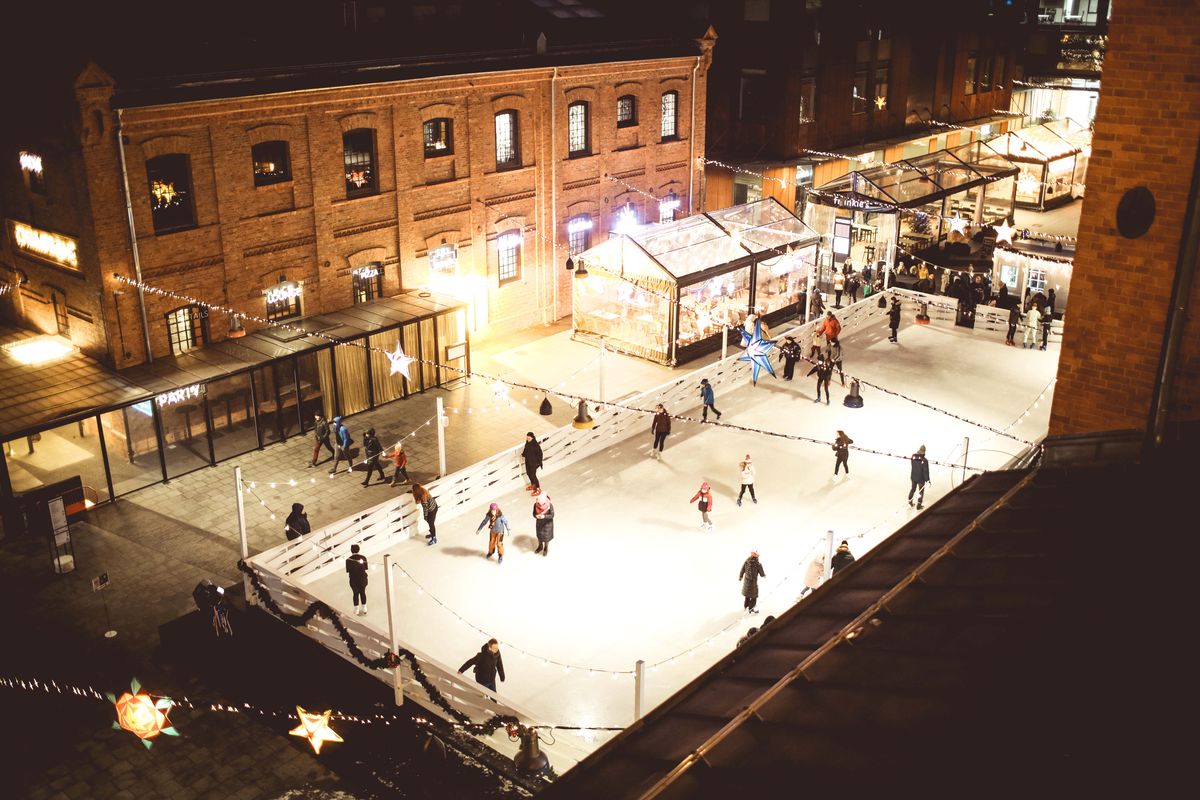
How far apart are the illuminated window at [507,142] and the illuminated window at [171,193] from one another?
9748 millimetres

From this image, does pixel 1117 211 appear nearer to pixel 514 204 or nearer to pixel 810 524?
pixel 810 524

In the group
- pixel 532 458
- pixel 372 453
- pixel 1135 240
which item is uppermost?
pixel 1135 240

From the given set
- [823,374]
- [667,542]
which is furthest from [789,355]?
[667,542]

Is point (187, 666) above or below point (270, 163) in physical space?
below

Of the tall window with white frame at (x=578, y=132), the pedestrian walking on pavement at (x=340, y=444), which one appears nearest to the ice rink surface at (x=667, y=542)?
the pedestrian walking on pavement at (x=340, y=444)

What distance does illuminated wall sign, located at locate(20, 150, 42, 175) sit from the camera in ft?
78.0

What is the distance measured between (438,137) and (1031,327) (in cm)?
1876

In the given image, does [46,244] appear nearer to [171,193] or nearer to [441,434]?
[171,193]

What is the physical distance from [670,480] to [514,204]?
1206 centimetres

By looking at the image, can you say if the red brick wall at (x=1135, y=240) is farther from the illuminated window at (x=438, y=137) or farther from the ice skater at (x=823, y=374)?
the illuminated window at (x=438, y=137)

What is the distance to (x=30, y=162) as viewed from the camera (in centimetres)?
2406

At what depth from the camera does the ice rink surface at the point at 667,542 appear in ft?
57.0

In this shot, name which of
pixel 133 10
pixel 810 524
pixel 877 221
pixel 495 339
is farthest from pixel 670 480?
pixel 877 221

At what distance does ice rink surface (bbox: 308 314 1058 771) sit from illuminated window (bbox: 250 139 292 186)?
10.2m
